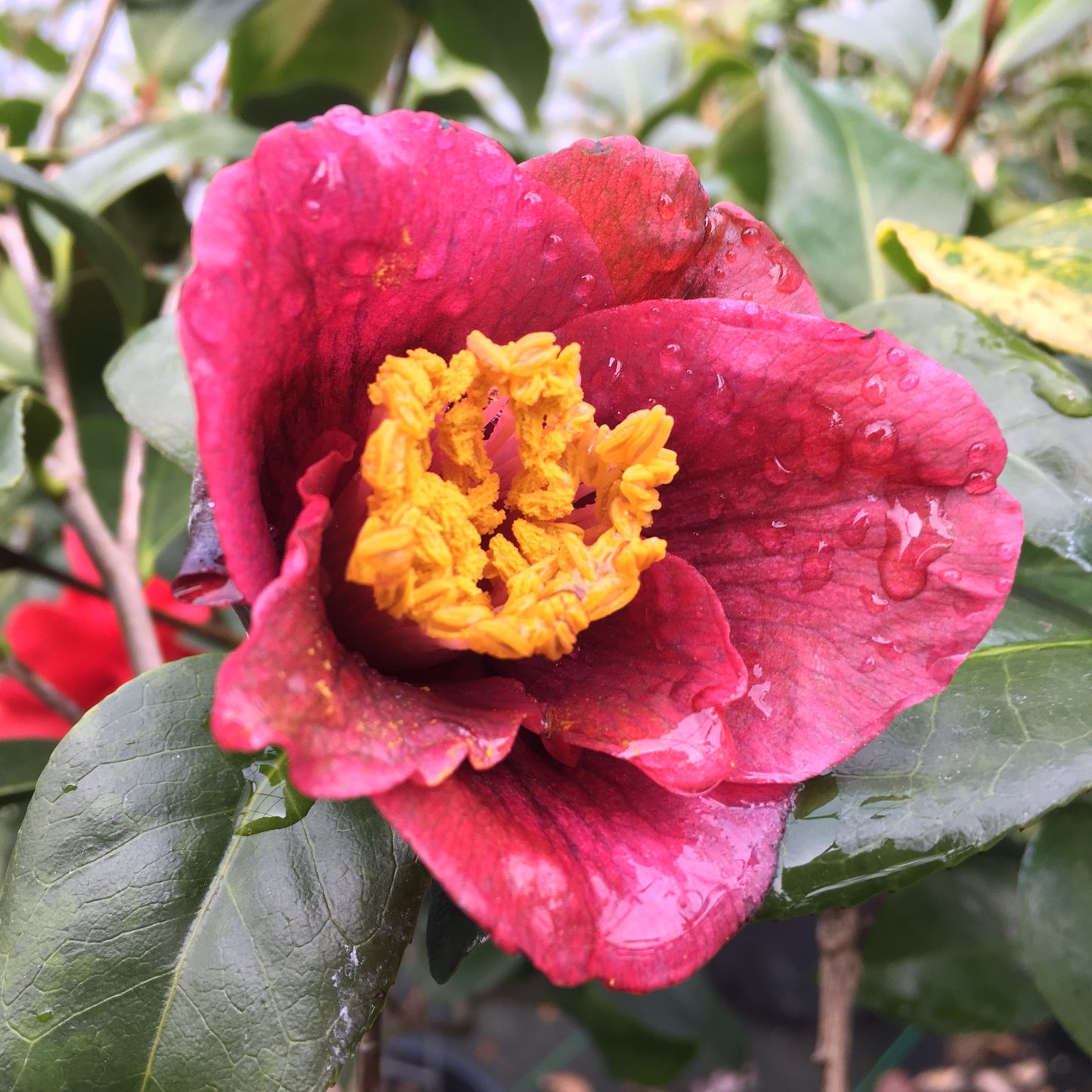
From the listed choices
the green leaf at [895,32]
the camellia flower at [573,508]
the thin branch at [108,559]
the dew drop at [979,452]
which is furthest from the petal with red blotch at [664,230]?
the green leaf at [895,32]

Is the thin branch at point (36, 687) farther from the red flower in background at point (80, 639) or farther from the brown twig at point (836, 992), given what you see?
the brown twig at point (836, 992)

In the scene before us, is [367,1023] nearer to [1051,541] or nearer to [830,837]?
[830,837]

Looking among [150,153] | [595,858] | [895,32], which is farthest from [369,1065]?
[895,32]

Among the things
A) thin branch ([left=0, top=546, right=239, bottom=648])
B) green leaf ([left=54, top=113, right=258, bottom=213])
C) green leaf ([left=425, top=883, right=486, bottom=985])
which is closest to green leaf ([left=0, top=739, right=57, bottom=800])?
thin branch ([left=0, top=546, right=239, bottom=648])

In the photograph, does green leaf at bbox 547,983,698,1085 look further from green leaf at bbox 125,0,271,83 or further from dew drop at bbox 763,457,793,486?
green leaf at bbox 125,0,271,83

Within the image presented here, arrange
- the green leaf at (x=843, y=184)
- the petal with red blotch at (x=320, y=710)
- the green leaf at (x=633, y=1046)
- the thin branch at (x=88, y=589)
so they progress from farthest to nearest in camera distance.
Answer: the green leaf at (x=633, y=1046) < the green leaf at (x=843, y=184) < the thin branch at (x=88, y=589) < the petal with red blotch at (x=320, y=710)

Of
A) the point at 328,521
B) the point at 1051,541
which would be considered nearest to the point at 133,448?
the point at 328,521

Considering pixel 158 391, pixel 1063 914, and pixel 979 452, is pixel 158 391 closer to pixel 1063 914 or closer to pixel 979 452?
pixel 979 452
